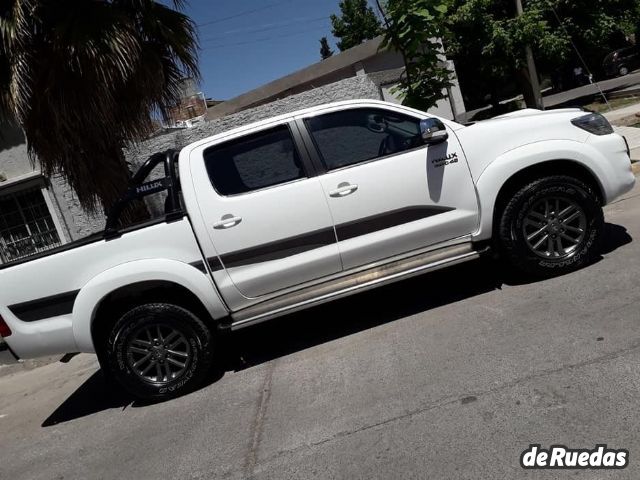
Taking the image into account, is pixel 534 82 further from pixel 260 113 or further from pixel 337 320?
pixel 337 320

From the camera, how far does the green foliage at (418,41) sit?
705cm

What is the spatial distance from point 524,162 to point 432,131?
32.5 inches

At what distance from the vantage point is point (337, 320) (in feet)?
18.2

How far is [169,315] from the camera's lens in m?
4.57

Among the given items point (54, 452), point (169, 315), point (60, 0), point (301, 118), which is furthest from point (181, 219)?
point (60, 0)

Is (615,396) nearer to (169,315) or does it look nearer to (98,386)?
(169,315)

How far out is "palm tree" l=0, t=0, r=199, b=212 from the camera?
6867mm

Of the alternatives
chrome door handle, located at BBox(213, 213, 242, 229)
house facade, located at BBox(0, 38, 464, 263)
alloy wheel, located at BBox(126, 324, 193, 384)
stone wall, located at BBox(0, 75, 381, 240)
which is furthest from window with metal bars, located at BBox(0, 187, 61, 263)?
chrome door handle, located at BBox(213, 213, 242, 229)

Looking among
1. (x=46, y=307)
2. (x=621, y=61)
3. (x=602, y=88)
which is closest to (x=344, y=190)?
(x=46, y=307)

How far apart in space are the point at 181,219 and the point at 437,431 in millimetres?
2548

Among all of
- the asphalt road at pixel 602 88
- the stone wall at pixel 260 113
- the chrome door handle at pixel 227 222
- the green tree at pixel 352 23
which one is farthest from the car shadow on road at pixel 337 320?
the green tree at pixel 352 23

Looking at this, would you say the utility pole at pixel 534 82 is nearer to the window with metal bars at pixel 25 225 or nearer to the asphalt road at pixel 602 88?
the asphalt road at pixel 602 88

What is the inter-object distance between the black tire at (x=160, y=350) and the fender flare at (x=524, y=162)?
2542mm

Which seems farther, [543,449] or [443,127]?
[443,127]
